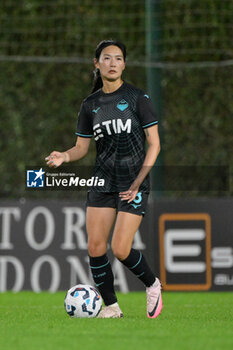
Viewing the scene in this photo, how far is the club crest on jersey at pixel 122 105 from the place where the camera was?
21.9 feet

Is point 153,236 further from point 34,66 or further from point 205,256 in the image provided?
point 34,66

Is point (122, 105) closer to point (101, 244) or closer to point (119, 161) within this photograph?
point (119, 161)

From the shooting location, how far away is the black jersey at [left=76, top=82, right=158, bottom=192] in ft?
21.8

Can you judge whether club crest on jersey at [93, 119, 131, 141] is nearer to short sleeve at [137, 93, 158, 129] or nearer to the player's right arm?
short sleeve at [137, 93, 158, 129]

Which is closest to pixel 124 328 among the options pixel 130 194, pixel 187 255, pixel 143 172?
pixel 130 194

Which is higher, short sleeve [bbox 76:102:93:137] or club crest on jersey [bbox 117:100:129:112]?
club crest on jersey [bbox 117:100:129:112]

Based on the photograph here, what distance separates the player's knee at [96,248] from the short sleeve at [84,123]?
0.79 metres

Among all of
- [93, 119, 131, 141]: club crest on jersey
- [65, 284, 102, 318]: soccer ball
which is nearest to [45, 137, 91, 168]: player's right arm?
[93, 119, 131, 141]: club crest on jersey

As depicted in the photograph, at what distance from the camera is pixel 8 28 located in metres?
12.4

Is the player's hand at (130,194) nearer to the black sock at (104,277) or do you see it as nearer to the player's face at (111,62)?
the black sock at (104,277)

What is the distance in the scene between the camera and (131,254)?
6691 millimetres

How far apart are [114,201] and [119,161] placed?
0.29 m

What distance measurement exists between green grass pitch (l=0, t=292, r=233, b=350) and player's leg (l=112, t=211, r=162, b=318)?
0.14m

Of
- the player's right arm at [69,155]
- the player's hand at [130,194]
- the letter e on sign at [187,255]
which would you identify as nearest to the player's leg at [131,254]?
the player's hand at [130,194]
